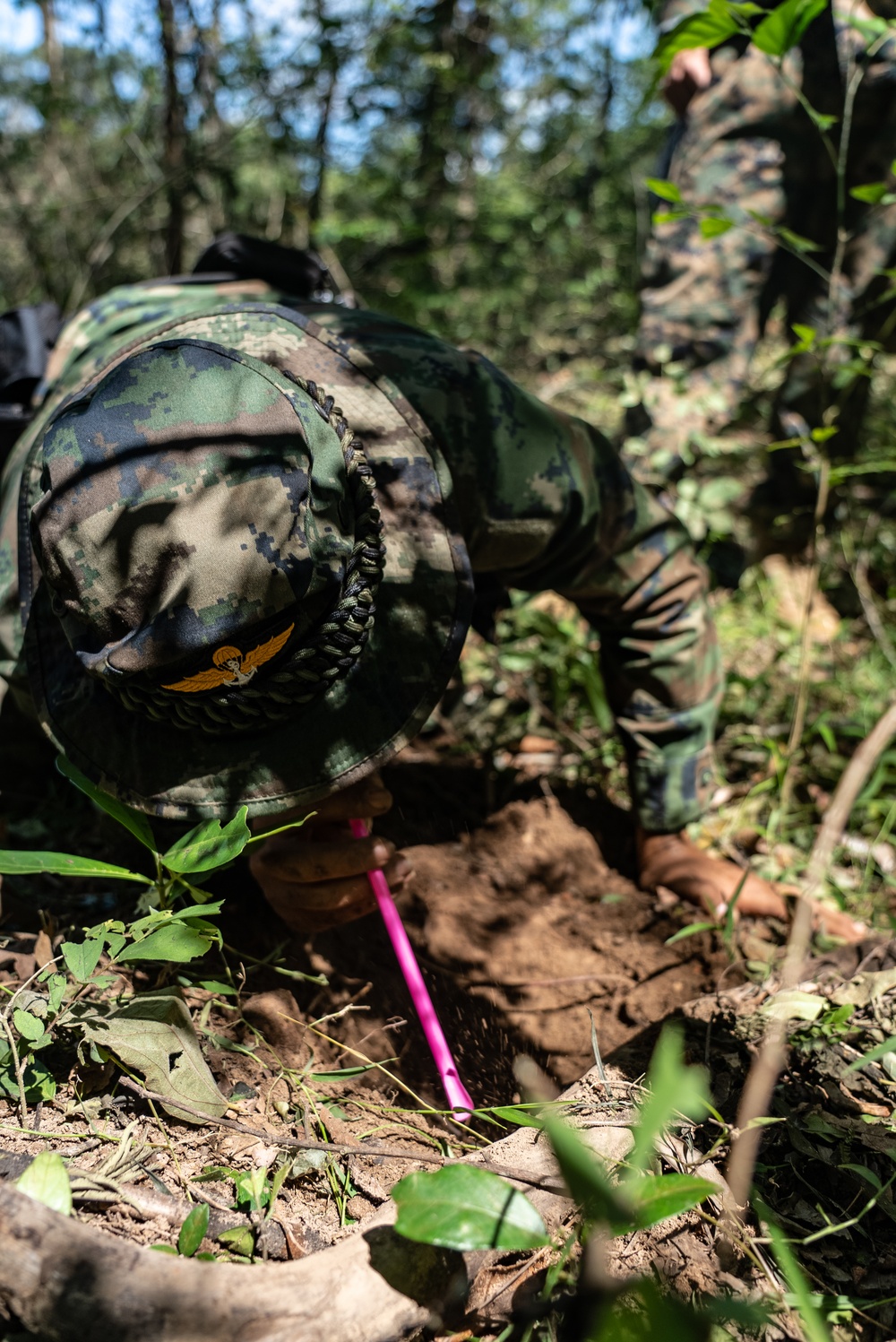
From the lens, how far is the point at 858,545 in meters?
3.25

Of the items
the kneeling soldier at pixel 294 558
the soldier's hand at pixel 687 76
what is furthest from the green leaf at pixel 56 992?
the soldier's hand at pixel 687 76

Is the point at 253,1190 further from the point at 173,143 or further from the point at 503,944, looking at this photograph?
the point at 173,143

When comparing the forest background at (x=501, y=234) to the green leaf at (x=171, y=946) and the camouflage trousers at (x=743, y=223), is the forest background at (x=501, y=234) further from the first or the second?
the green leaf at (x=171, y=946)

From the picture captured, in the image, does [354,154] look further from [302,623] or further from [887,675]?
[302,623]

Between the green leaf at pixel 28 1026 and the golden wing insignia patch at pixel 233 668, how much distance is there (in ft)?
1.54

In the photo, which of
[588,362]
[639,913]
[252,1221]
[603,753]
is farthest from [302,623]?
[588,362]

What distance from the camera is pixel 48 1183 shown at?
0.93 meters

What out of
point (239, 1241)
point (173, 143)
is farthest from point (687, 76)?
point (239, 1241)

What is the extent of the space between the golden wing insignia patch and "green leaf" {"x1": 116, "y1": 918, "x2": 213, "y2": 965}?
32 centimetres

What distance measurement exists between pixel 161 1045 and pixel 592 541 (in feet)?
3.73

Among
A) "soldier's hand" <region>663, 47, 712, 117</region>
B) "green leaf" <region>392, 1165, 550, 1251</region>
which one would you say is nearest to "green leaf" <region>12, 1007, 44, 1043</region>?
"green leaf" <region>392, 1165, 550, 1251</region>

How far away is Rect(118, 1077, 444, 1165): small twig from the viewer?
107 cm

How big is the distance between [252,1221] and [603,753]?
1.50 meters

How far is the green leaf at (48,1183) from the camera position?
915 millimetres
